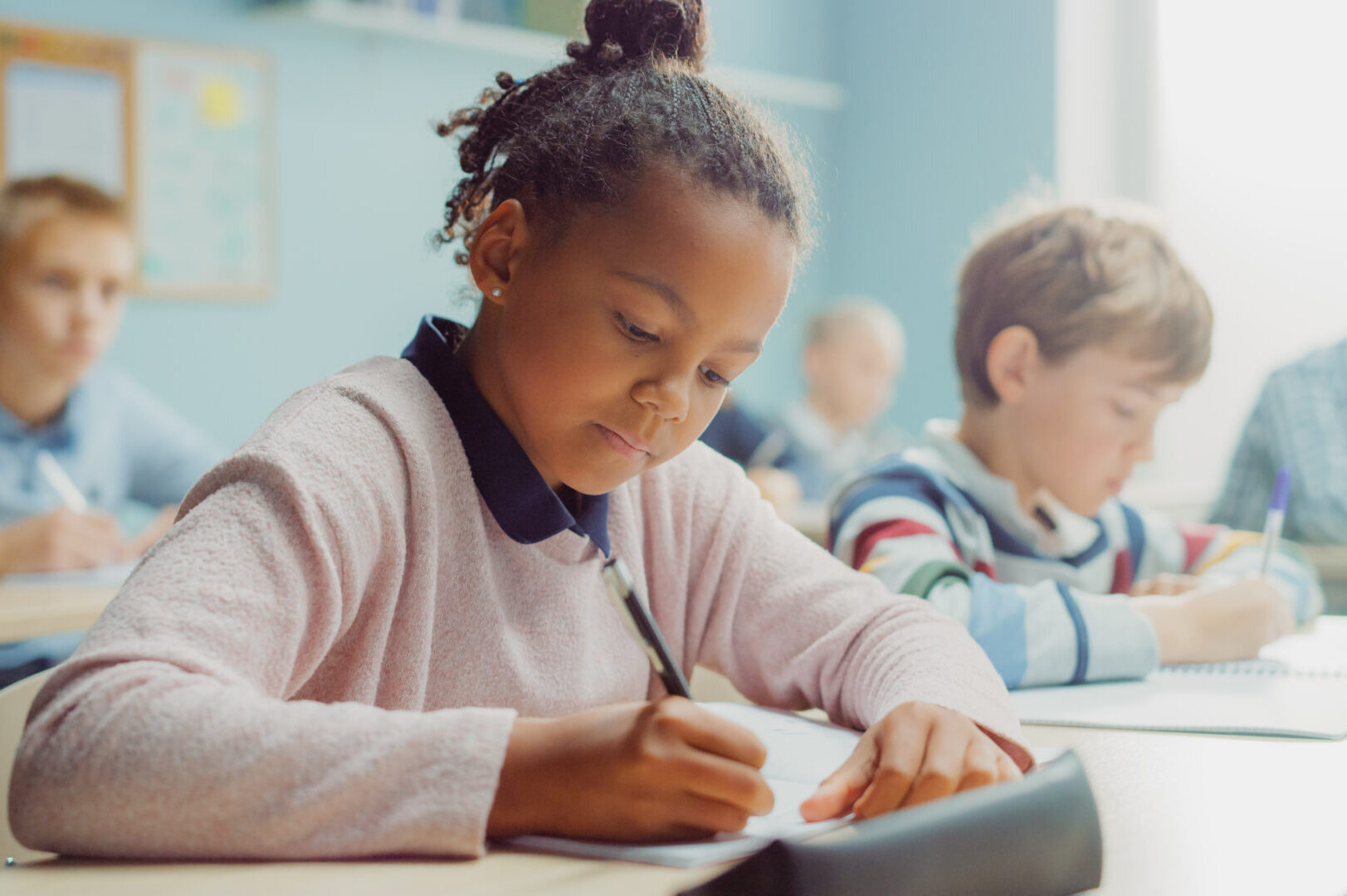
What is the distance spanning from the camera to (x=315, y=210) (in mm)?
3146

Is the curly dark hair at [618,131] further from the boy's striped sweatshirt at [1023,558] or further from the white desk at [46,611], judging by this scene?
the white desk at [46,611]

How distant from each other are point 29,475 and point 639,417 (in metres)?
1.78

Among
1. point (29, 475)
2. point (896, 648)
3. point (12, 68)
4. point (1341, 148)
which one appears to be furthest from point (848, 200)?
point (896, 648)

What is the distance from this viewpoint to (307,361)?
10.3ft

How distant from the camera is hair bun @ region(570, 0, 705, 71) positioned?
90cm

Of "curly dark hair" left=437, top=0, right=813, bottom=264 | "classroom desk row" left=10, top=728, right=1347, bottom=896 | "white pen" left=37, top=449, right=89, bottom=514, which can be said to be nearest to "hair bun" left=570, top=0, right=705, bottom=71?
"curly dark hair" left=437, top=0, right=813, bottom=264

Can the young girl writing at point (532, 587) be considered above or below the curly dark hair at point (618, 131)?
below

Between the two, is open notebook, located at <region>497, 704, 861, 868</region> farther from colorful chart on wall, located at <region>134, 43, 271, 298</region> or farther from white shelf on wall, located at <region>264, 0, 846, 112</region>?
colorful chart on wall, located at <region>134, 43, 271, 298</region>

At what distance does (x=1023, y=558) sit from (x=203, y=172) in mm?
2357

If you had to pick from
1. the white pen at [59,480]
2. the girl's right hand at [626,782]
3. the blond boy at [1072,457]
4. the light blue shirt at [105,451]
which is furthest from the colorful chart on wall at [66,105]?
the girl's right hand at [626,782]

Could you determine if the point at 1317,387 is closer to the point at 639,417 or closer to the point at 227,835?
the point at 639,417

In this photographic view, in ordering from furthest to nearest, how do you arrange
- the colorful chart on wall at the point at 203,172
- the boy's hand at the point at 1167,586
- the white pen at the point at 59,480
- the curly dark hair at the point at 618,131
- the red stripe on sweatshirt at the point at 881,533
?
the colorful chart on wall at the point at 203,172 → the white pen at the point at 59,480 → the boy's hand at the point at 1167,586 → the red stripe on sweatshirt at the point at 881,533 → the curly dark hair at the point at 618,131

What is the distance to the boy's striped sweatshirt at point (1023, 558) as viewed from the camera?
1015 millimetres

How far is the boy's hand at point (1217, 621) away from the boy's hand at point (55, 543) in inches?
55.5
